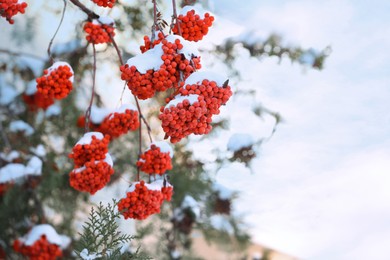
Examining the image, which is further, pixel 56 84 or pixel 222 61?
pixel 222 61

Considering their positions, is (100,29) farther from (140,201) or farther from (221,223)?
(221,223)

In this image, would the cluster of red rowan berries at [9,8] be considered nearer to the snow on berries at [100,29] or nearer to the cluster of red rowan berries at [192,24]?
the snow on berries at [100,29]

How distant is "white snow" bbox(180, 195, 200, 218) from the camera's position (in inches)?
92.8

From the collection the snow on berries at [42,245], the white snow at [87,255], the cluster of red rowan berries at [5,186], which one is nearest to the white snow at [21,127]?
the cluster of red rowan berries at [5,186]

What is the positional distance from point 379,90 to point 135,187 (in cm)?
97

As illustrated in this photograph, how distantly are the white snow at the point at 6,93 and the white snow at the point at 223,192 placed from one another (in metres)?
1.05

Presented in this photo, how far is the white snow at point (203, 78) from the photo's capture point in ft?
3.00

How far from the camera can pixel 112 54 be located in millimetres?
2410

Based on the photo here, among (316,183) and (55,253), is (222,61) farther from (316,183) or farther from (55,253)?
(55,253)

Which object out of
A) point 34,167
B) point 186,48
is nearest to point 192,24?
point 186,48

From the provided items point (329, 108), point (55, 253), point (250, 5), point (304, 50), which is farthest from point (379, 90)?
point (55, 253)

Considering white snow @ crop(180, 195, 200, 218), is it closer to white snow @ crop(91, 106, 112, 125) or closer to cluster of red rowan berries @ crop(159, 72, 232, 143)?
white snow @ crop(91, 106, 112, 125)

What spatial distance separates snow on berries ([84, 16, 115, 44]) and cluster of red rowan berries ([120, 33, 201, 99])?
14.9 inches

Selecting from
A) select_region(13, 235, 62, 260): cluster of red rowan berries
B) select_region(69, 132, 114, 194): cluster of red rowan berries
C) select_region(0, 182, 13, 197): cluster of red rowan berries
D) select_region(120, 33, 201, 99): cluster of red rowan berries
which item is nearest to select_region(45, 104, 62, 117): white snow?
select_region(0, 182, 13, 197): cluster of red rowan berries
